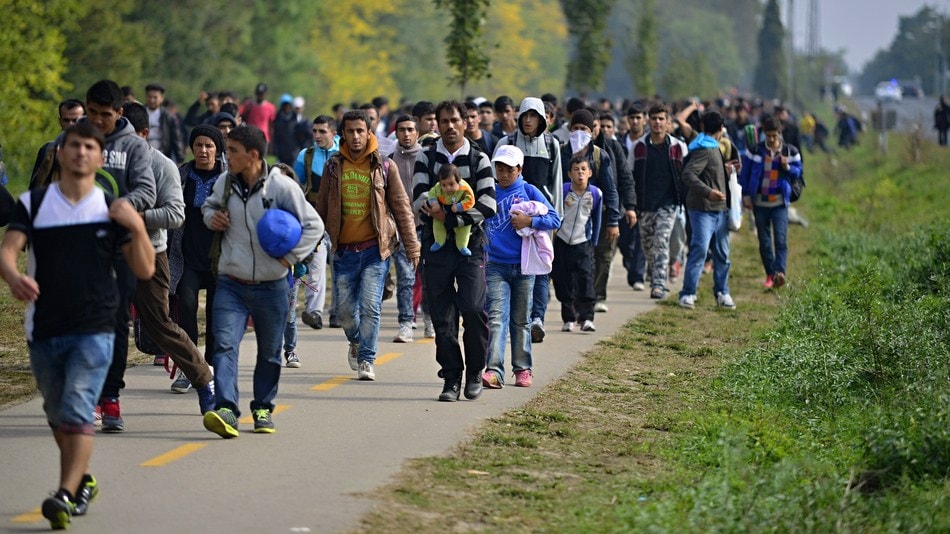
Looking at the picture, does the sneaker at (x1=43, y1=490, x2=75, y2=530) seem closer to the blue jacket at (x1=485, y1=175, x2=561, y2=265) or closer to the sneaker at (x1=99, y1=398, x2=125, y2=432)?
the sneaker at (x1=99, y1=398, x2=125, y2=432)

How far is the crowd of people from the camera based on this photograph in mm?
7672

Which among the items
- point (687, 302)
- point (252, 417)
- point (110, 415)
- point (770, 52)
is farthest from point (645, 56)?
point (770, 52)

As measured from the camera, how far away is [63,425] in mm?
7594

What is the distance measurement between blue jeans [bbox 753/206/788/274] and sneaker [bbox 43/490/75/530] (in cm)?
1165

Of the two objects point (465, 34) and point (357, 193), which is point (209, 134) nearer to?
point (357, 193)

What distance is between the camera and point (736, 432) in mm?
9594

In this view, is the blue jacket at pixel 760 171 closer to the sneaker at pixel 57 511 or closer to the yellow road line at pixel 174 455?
the yellow road line at pixel 174 455

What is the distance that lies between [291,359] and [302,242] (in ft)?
10.8

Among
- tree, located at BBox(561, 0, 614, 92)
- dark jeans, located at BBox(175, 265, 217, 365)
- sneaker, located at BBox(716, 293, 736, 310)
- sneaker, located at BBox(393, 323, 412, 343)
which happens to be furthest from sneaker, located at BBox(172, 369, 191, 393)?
tree, located at BBox(561, 0, 614, 92)

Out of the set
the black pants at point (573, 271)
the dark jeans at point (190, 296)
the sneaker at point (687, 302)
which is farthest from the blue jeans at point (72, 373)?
the sneaker at point (687, 302)

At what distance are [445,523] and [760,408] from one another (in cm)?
372

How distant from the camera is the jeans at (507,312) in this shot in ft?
38.0

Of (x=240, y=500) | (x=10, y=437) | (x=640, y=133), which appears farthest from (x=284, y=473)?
(x=640, y=133)

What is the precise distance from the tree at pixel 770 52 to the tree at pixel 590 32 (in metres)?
92.8
